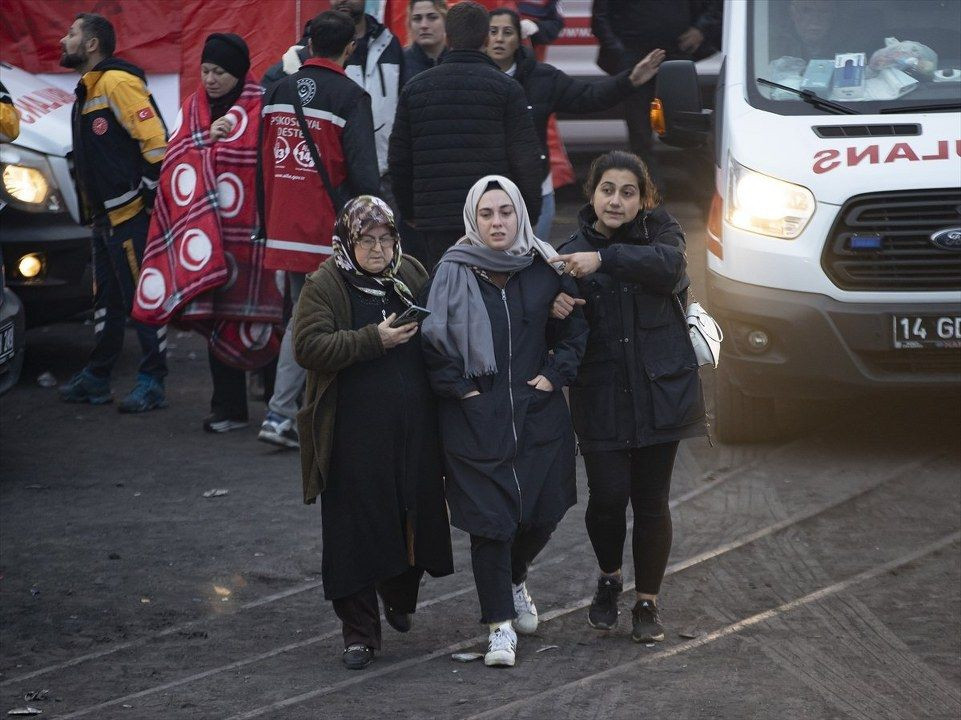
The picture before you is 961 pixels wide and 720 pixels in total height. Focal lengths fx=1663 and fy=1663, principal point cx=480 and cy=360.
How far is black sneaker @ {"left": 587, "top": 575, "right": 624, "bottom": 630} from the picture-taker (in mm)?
5664

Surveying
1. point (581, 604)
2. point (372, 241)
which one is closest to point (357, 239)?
point (372, 241)

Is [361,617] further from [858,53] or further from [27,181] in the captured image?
[27,181]

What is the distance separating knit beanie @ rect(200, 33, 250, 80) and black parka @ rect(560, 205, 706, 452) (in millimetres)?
3119

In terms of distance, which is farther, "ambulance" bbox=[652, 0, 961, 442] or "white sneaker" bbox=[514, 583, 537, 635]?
"ambulance" bbox=[652, 0, 961, 442]

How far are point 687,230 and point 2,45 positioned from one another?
5.37m

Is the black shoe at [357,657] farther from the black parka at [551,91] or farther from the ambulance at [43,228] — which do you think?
the ambulance at [43,228]

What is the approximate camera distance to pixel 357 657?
5367 millimetres

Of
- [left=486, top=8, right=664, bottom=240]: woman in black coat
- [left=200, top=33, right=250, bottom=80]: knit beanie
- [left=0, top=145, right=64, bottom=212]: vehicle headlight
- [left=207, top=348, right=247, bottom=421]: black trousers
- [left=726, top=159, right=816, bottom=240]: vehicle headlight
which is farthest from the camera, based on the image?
[left=0, top=145, right=64, bottom=212]: vehicle headlight

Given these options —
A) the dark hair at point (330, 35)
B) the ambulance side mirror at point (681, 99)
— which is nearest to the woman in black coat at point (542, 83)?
the ambulance side mirror at point (681, 99)

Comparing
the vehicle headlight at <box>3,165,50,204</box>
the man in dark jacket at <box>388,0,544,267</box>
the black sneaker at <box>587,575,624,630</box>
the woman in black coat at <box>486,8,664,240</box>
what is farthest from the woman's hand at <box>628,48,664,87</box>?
the black sneaker at <box>587,575,624,630</box>

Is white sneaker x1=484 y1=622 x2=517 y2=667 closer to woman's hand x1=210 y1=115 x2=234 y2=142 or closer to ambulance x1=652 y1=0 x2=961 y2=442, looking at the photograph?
ambulance x1=652 y1=0 x2=961 y2=442

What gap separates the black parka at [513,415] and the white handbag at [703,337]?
41 cm

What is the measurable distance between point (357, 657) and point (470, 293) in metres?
1.23

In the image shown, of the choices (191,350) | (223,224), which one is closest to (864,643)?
(223,224)
